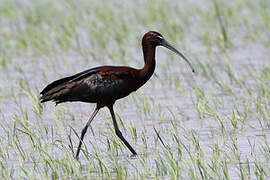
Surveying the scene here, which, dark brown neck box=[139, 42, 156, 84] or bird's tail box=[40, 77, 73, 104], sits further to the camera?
dark brown neck box=[139, 42, 156, 84]

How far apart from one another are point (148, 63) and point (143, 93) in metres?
2.40

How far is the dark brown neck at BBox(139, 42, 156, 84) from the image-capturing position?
8422 millimetres

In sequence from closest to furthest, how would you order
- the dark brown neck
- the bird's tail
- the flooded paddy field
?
the flooded paddy field
the bird's tail
the dark brown neck

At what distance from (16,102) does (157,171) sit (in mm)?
3723

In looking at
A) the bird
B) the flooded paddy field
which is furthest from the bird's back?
the flooded paddy field

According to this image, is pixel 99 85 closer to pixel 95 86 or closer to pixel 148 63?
pixel 95 86

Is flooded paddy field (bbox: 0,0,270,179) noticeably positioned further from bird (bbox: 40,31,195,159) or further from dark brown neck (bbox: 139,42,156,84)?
dark brown neck (bbox: 139,42,156,84)

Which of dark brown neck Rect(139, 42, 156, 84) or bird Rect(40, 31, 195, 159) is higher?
dark brown neck Rect(139, 42, 156, 84)

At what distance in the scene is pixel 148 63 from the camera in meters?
8.50

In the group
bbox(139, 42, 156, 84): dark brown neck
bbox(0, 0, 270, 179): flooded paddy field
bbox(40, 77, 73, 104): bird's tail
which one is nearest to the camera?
bbox(0, 0, 270, 179): flooded paddy field

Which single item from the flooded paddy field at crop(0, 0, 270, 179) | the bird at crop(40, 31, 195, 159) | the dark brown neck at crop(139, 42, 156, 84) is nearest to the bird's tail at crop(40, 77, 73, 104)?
the bird at crop(40, 31, 195, 159)

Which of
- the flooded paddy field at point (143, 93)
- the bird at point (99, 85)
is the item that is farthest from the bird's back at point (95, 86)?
the flooded paddy field at point (143, 93)

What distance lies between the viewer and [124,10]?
1722 centimetres

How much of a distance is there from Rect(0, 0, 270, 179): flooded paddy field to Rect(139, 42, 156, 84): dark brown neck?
0.54 m
